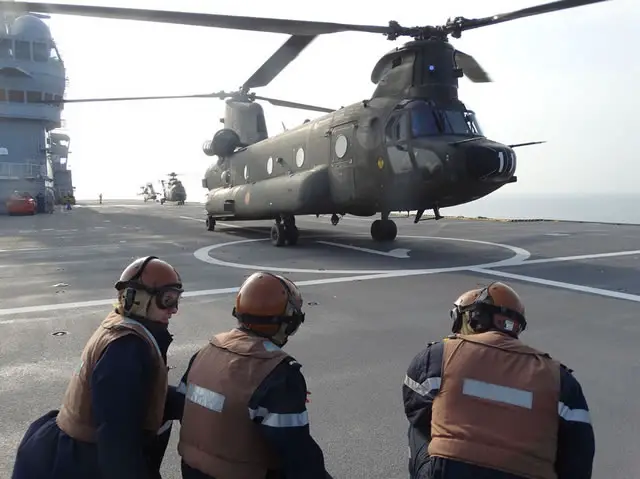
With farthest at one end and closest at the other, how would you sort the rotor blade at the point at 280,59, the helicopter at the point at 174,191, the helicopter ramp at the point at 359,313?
the helicopter at the point at 174,191
the rotor blade at the point at 280,59
the helicopter ramp at the point at 359,313

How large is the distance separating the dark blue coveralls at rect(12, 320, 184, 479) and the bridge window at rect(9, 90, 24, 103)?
43.3 m

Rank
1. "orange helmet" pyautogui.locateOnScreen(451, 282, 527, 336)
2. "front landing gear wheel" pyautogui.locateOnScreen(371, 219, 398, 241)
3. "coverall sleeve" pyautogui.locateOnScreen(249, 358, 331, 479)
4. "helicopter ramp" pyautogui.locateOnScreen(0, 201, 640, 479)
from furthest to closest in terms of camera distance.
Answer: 1. "front landing gear wheel" pyautogui.locateOnScreen(371, 219, 398, 241)
2. "helicopter ramp" pyautogui.locateOnScreen(0, 201, 640, 479)
3. "orange helmet" pyautogui.locateOnScreen(451, 282, 527, 336)
4. "coverall sleeve" pyautogui.locateOnScreen(249, 358, 331, 479)

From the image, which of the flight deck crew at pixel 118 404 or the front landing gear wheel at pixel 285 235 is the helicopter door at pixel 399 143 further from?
the flight deck crew at pixel 118 404

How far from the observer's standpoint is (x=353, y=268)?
10.6 metres

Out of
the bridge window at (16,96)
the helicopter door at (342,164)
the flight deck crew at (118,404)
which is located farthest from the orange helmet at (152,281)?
the bridge window at (16,96)

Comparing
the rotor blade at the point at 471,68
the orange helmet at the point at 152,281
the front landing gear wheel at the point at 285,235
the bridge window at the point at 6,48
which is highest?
the bridge window at the point at 6,48

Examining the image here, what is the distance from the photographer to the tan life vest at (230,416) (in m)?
2.10

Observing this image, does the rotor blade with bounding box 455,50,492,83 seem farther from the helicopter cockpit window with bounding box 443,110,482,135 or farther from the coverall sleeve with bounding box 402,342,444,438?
the coverall sleeve with bounding box 402,342,444,438

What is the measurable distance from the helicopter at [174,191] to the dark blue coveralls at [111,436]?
5371cm

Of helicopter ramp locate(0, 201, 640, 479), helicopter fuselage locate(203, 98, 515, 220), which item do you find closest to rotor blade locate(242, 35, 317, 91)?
helicopter fuselage locate(203, 98, 515, 220)

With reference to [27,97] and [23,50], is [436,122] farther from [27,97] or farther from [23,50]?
[23,50]

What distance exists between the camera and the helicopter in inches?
2160

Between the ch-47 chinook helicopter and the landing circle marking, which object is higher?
the ch-47 chinook helicopter

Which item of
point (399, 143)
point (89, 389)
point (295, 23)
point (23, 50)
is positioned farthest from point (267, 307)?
point (23, 50)
